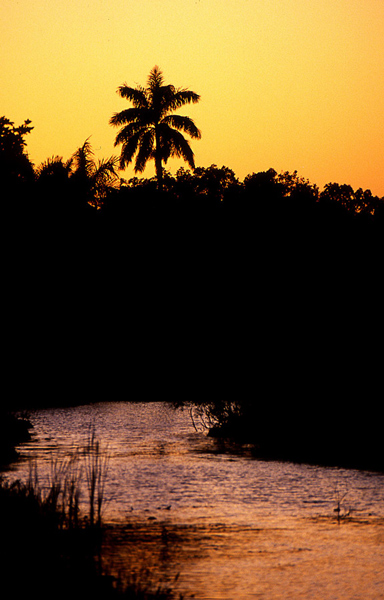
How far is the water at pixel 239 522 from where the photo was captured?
9.59 metres

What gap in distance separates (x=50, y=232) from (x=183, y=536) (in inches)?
1455

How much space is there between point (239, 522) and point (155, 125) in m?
53.0

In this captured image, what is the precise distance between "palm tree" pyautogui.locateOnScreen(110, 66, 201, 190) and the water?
42689 mm

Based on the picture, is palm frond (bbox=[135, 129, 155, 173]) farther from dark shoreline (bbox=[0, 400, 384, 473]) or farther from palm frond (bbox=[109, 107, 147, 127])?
dark shoreline (bbox=[0, 400, 384, 473])

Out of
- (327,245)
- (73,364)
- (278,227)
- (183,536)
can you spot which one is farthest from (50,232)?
(183,536)

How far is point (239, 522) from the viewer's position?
493 inches

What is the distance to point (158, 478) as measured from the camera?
54.4ft

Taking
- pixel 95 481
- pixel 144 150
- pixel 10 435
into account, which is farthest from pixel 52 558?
pixel 144 150

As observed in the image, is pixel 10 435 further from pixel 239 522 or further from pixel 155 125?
pixel 155 125

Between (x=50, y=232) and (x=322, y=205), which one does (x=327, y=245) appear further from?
(x=50, y=232)

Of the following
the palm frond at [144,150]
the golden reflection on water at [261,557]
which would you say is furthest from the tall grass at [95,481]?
the palm frond at [144,150]

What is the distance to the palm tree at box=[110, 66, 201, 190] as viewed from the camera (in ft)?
207

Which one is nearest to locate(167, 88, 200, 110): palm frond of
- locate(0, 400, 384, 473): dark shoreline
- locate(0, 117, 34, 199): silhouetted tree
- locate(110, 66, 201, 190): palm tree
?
locate(110, 66, 201, 190): palm tree

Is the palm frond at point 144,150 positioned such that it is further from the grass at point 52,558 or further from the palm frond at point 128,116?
the grass at point 52,558
